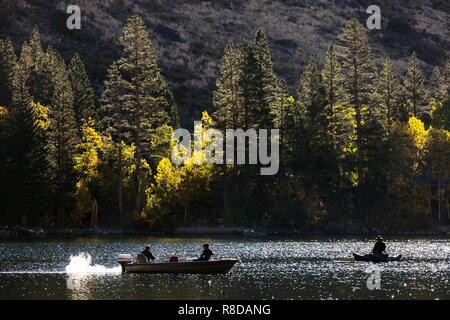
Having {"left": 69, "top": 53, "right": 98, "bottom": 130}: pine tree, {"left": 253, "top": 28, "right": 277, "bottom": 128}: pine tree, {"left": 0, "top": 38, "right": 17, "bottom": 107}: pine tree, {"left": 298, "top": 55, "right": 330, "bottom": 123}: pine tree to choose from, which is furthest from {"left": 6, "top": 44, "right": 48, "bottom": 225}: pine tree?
{"left": 298, "top": 55, "right": 330, "bottom": 123}: pine tree

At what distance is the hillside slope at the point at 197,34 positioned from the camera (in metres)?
150

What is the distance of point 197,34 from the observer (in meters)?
176

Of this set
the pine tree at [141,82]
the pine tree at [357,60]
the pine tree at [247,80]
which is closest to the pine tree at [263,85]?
the pine tree at [247,80]

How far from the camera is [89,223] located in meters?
93.8

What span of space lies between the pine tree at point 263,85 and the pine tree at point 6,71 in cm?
3718

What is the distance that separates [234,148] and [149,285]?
55156mm

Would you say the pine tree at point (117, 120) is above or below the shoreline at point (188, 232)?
above

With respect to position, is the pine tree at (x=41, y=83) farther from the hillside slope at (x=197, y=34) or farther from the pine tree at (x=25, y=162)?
the hillside slope at (x=197, y=34)

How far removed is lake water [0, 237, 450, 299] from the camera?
37253 millimetres

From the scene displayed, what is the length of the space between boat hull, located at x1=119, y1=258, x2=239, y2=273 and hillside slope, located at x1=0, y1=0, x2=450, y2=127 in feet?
276

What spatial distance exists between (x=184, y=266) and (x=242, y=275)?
363 centimetres
